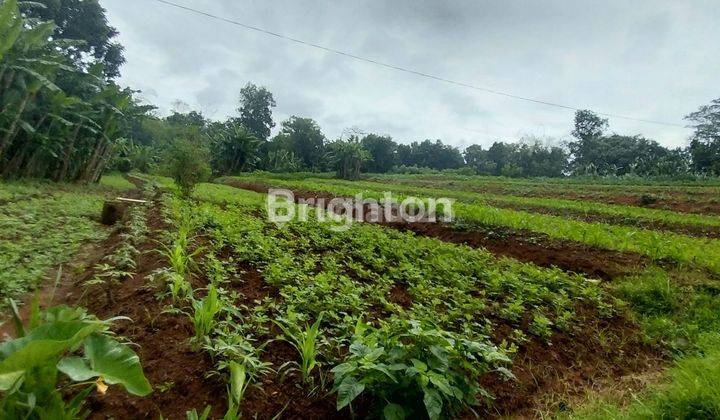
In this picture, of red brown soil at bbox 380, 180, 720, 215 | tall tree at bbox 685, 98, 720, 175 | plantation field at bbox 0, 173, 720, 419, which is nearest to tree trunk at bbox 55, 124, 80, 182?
plantation field at bbox 0, 173, 720, 419

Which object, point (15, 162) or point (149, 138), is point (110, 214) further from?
point (149, 138)

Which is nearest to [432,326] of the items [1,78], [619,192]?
[1,78]

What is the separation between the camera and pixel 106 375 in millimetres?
1696

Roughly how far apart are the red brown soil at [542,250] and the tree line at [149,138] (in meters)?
8.21

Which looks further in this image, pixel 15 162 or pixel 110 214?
pixel 15 162

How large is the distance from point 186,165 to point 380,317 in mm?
10220

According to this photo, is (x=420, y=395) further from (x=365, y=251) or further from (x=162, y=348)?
(x=365, y=251)

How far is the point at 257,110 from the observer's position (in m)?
54.0

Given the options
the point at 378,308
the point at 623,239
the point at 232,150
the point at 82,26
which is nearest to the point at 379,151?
the point at 232,150

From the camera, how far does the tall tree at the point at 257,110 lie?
53.7 m

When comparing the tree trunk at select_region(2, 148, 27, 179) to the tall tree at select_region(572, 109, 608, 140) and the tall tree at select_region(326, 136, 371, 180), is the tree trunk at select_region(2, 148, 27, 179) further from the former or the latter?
the tall tree at select_region(572, 109, 608, 140)

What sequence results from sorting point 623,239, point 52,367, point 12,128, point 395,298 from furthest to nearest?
point 12,128, point 623,239, point 395,298, point 52,367

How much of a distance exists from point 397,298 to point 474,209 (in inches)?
276

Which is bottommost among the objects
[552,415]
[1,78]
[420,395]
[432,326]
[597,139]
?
[552,415]
